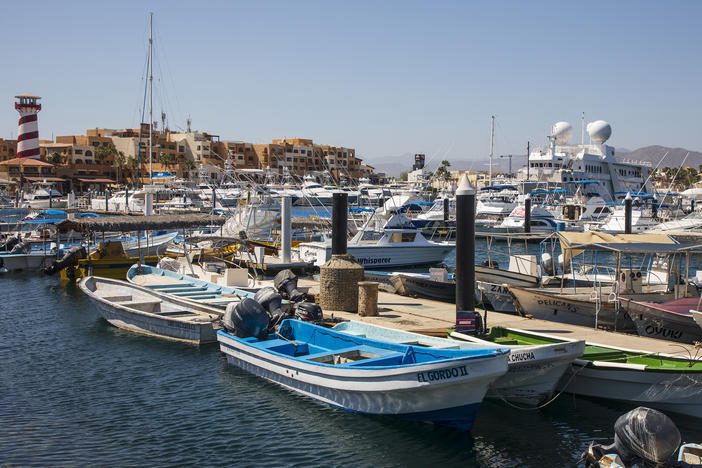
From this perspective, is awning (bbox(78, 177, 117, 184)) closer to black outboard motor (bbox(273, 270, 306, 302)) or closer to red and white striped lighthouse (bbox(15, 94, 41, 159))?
red and white striped lighthouse (bbox(15, 94, 41, 159))

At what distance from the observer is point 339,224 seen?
21797 millimetres

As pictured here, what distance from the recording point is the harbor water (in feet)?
37.2

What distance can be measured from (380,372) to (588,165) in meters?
83.8

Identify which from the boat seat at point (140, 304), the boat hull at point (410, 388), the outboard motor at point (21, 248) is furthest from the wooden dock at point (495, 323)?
the outboard motor at point (21, 248)

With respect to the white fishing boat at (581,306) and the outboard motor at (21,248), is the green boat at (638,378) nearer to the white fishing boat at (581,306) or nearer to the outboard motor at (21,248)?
the white fishing boat at (581,306)

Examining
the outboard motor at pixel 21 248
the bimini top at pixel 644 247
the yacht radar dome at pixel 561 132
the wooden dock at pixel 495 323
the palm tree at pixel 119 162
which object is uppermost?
the yacht radar dome at pixel 561 132

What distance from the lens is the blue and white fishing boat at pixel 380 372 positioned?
11.3m

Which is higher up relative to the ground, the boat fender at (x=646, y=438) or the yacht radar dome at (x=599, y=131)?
the yacht radar dome at (x=599, y=131)

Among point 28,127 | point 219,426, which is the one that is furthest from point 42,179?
point 219,426

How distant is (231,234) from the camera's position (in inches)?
1462

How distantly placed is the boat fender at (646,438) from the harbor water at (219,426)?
78.9 inches

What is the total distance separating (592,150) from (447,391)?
88292 millimetres

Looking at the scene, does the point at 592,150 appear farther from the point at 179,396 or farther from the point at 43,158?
the point at 43,158

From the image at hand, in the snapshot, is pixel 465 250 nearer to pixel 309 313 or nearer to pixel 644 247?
pixel 309 313
